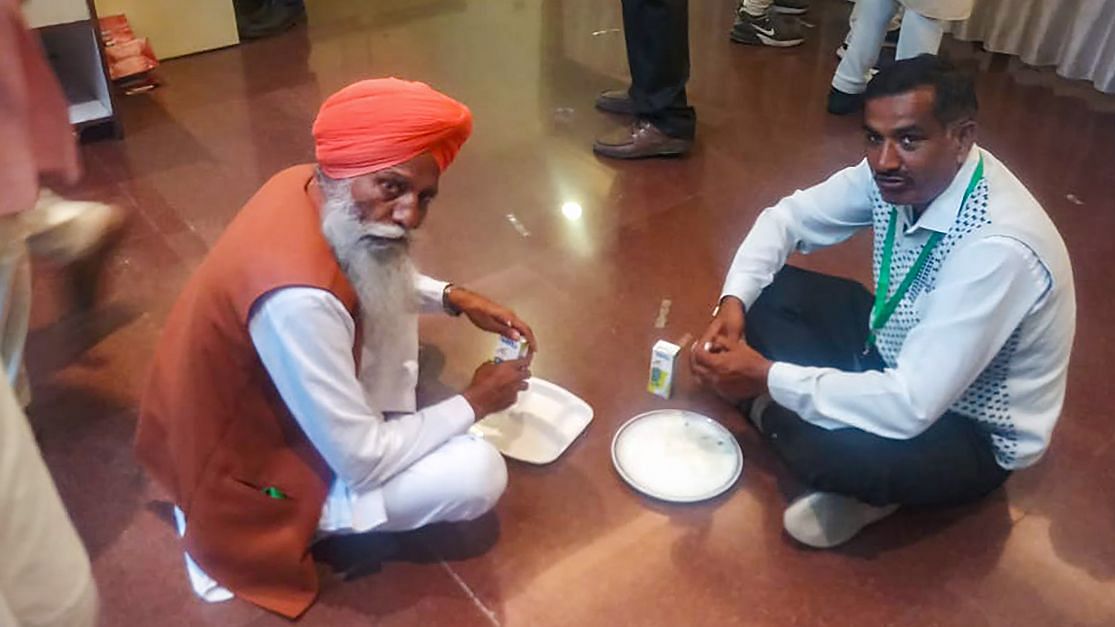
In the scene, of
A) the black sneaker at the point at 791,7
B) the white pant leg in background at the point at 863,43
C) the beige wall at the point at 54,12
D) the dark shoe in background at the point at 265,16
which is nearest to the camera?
the beige wall at the point at 54,12

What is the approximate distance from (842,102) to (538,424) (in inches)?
74.4

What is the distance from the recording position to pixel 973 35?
12.8 ft

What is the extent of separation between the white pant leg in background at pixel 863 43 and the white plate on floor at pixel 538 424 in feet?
5.96

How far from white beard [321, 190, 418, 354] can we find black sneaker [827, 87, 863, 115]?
7.26ft

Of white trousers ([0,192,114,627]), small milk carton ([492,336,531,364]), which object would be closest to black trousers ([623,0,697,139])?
small milk carton ([492,336,531,364])

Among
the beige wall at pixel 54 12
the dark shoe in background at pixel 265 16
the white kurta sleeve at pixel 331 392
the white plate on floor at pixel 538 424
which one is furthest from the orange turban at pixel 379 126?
the dark shoe in background at pixel 265 16

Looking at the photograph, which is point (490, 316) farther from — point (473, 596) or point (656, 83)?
point (656, 83)

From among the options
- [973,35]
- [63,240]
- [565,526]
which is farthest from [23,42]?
[973,35]

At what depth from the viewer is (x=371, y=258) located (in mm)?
1456

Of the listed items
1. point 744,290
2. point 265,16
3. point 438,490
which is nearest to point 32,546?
point 438,490

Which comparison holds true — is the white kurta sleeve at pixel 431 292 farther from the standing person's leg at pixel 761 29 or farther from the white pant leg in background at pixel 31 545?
the standing person's leg at pixel 761 29

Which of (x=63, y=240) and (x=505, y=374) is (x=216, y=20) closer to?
(x=63, y=240)

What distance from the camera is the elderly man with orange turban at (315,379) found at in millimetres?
1417

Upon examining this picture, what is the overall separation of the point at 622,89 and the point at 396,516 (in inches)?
85.8
